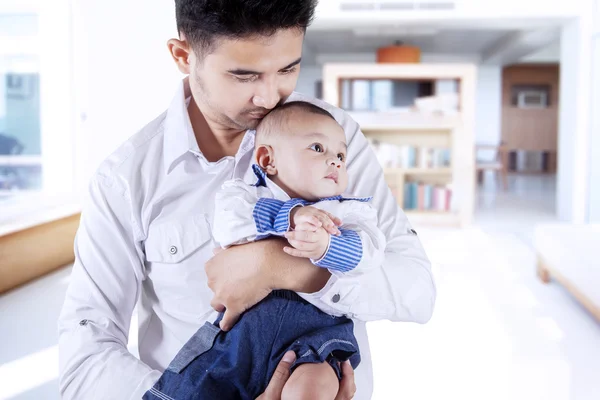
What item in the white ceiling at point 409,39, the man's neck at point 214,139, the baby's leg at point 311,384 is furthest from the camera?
the white ceiling at point 409,39

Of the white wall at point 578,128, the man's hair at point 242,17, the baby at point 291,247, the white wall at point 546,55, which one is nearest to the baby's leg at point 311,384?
the baby at point 291,247

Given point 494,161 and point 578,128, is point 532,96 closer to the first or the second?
point 494,161

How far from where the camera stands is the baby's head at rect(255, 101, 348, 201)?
1.21 metres

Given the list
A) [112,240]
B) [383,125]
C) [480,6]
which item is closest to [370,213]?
[112,240]

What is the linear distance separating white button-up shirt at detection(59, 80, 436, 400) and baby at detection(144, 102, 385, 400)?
61 millimetres

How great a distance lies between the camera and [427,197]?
7.41m

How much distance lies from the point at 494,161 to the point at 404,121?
7.01m

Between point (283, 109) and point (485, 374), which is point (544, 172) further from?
point (283, 109)

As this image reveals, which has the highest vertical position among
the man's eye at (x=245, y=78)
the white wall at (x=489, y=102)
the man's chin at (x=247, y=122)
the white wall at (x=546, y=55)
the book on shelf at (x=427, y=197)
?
the white wall at (x=546, y=55)

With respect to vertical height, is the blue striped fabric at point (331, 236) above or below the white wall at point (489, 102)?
below

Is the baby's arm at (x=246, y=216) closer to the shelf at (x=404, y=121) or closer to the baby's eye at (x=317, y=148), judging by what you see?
the baby's eye at (x=317, y=148)

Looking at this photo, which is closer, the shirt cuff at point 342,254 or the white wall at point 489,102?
the shirt cuff at point 342,254

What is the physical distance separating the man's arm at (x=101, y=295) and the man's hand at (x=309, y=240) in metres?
0.37

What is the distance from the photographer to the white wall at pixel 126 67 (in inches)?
183
